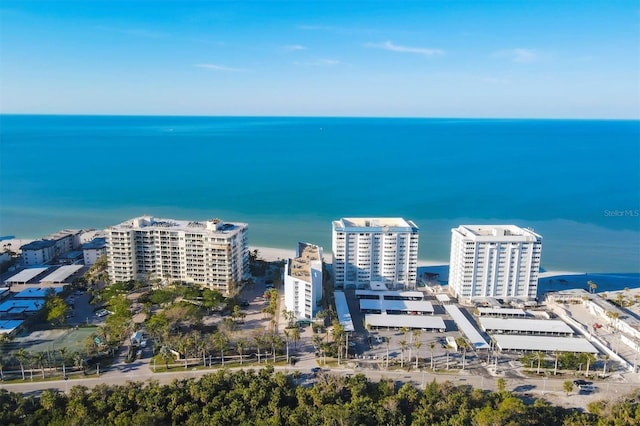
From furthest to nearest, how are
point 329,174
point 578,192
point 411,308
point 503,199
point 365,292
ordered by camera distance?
point 329,174 < point 578,192 < point 503,199 < point 365,292 < point 411,308

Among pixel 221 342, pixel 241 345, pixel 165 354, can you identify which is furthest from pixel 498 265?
pixel 165 354

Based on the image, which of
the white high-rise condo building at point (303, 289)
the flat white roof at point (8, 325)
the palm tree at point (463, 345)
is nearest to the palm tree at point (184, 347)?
the white high-rise condo building at point (303, 289)

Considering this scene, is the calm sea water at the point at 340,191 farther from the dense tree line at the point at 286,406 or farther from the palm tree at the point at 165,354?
the dense tree line at the point at 286,406

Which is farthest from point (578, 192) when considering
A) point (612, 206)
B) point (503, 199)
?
point (503, 199)

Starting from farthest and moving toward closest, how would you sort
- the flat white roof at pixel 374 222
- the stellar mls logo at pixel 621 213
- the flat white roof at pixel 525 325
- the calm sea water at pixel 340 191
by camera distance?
the stellar mls logo at pixel 621 213 < the calm sea water at pixel 340 191 < the flat white roof at pixel 374 222 < the flat white roof at pixel 525 325

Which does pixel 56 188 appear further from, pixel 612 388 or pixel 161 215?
pixel 612 388
